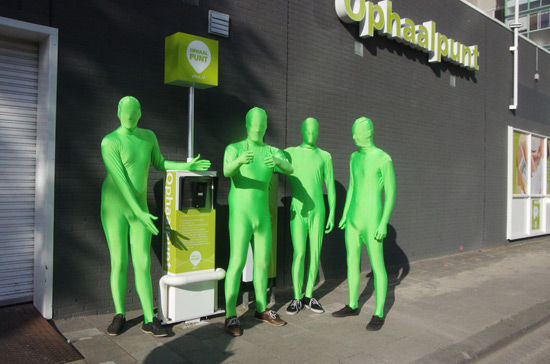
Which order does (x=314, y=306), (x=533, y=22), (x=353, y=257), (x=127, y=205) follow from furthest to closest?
(x=533, y=22) < (x=314, y=306) < (x=353, y=257) < (x=127, y=205)

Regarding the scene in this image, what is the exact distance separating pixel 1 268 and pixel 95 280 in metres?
0.92

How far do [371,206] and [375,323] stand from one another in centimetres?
122

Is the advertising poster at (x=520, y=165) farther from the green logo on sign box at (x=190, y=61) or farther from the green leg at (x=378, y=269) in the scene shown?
the green logo on sign box at (x=190, y=61)

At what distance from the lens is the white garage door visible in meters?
4.66

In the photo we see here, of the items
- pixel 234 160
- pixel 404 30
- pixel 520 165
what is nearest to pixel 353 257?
pixel 234 160

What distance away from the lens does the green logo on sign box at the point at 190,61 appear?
4.70 metres

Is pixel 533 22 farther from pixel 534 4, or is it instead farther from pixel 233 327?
pixel 233 327

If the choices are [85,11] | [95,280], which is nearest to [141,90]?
[85,11]

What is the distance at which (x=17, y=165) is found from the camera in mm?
4738

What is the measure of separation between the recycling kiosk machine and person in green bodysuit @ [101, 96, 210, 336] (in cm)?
23

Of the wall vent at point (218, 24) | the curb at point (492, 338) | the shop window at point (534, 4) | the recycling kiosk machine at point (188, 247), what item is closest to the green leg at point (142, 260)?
the recycling kiosk machine at point (188, 247)

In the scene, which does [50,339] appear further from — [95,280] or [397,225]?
[397,225]

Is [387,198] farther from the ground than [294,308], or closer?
farther from the ground

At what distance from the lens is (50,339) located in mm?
4121
